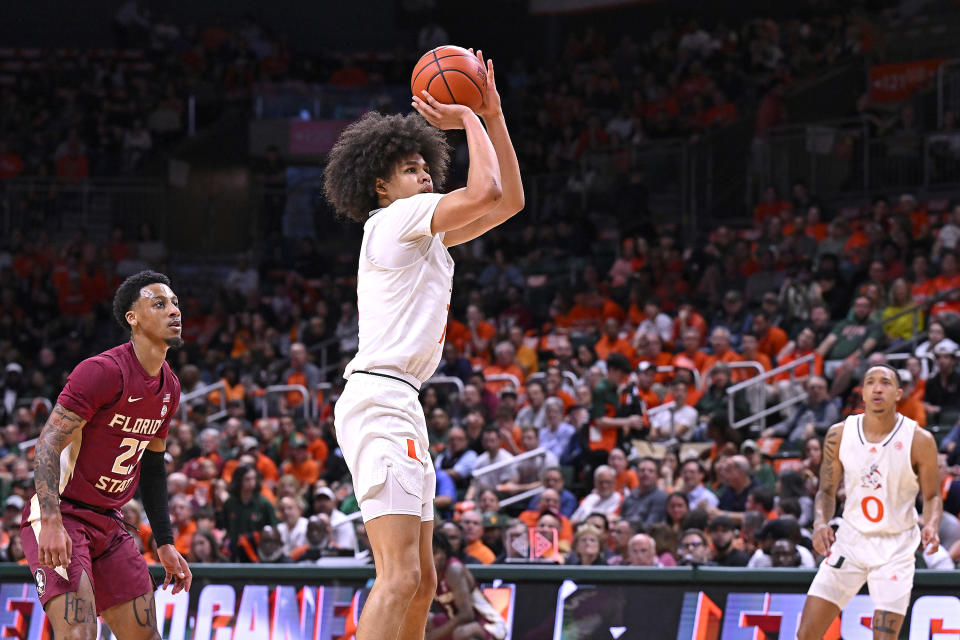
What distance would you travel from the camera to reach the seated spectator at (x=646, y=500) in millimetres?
11547

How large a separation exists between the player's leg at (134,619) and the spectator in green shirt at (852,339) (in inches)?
344

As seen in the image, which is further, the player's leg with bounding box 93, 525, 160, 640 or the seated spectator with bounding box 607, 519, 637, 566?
the seated spectator with bounding box 607, 519, 637, 566

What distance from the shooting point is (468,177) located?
4922 millimetres

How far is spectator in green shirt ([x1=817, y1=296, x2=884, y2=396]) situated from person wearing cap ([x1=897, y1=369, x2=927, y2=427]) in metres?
0.92

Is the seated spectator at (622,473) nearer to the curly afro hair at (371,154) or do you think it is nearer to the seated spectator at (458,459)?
the seated spectator at (458,459)

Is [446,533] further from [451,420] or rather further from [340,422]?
[340,422]

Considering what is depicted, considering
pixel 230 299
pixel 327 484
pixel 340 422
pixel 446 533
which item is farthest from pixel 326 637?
pixel 230 299

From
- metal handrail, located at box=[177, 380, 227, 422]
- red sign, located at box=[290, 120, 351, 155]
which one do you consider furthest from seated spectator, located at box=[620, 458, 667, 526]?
red sign, located at box=[290, 120, 351, 155]

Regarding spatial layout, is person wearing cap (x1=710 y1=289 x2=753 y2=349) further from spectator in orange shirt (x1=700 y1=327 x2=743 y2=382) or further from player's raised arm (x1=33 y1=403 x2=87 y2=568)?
player's raised arm (x1=33 y1=403 x2=87 y2=568)

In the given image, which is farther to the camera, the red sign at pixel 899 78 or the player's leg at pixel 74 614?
the red sign at pixel 899 78

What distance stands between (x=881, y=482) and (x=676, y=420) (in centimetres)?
557

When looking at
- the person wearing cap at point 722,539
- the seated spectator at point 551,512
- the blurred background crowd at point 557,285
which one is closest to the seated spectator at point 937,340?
the blurred background crowd at point 557,285

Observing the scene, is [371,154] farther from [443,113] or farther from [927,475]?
[927,475]

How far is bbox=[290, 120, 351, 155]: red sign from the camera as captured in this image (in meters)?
22.5
